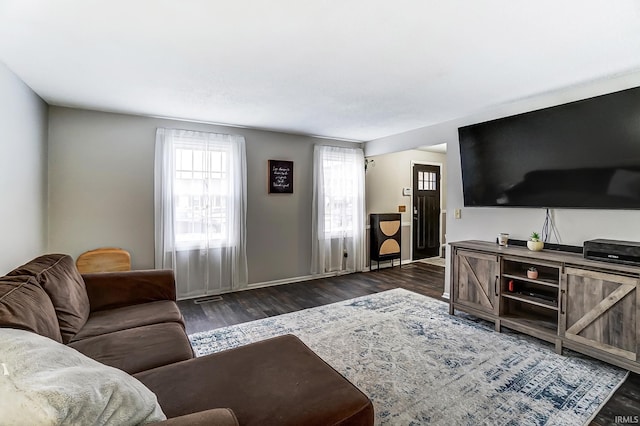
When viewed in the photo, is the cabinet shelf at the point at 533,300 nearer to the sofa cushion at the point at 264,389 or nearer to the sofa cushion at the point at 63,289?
the sofa cushion at the point at 264,389

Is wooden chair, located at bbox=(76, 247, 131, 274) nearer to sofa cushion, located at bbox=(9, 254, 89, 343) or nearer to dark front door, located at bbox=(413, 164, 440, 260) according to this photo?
sofa cushion, located at bbox=(9, 254, 89, 343)

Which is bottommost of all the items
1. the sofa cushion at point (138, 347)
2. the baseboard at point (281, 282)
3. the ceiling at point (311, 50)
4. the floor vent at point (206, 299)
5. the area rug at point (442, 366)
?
the area rug at point (442, 366)

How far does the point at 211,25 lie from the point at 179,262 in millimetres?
2964

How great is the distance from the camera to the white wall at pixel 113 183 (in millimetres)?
3291

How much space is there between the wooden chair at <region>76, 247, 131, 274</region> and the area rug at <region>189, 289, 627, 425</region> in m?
1.37

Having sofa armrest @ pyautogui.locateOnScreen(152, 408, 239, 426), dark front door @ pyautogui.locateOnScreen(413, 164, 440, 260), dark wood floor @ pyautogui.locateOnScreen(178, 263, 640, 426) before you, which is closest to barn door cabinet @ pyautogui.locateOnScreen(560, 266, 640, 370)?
dark wood floor @ pyautogui.locateOnScreen(178, 263, 640, 426)

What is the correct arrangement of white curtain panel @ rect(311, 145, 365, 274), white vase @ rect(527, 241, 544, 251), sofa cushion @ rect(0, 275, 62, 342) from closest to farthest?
1. sofa cushion @ rect(0, 275, 62, 342)
2. white vase @ rect(527, 241, 544, 251)
3. white curtain panel @ rect(311, 145, 365, 274)

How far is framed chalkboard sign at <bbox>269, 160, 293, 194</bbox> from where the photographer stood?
14.7ft

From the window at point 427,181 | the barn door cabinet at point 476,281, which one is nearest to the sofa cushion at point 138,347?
the barn door cabinet at point 476,281

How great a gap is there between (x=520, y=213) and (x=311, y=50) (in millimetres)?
2694

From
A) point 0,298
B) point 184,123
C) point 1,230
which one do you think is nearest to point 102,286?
point 1,230

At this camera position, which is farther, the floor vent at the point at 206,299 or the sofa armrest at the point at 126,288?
the floor vent at the point at 206,299

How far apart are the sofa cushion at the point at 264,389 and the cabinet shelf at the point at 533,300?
222 centimetres

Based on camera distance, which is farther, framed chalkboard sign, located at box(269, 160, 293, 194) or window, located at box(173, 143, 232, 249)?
framed chalkboard sign, located at box(269, 160, 293, 194)
